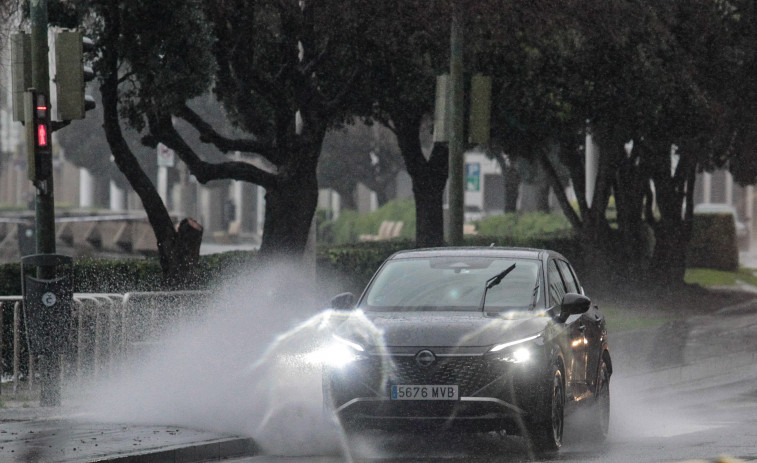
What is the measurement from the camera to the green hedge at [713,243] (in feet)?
126

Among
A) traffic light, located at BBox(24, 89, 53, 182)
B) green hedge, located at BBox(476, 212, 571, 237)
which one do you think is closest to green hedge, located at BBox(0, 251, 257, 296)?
traffic light, located at BBox(24, 89, 53, 182)

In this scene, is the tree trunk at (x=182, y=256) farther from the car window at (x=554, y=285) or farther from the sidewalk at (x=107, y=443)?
the car window at (x=554, y=285)

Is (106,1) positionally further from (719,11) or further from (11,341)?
(719,11)

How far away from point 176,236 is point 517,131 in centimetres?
888

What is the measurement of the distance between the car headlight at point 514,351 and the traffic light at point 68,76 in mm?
4927

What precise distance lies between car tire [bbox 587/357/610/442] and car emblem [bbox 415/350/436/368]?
8.04 feet

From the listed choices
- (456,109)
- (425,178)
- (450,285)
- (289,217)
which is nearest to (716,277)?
(425,178)

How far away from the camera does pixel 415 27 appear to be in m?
19.7

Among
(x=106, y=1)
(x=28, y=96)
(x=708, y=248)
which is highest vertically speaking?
(x=106, y=1)

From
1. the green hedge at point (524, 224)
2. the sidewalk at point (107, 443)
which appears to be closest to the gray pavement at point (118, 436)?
the sidewalk at point (107, 443)

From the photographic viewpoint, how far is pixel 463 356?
9.98m

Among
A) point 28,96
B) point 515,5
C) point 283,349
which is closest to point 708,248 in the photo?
point 515,5

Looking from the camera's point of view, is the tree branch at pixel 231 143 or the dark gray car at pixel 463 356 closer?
the dark gray car at pixel 463 356

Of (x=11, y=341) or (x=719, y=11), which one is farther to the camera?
(x=719, y=11)
